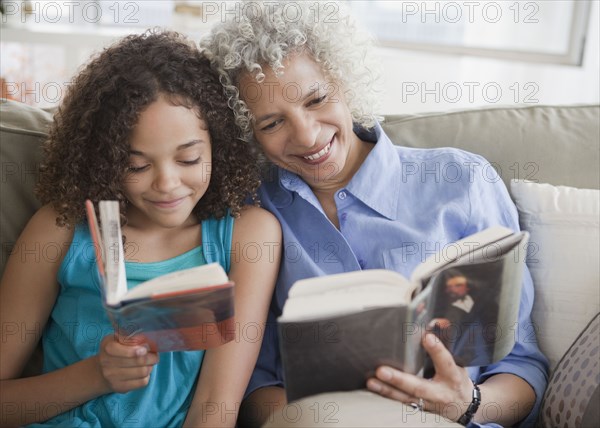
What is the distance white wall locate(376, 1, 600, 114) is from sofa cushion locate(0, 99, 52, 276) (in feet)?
5.66

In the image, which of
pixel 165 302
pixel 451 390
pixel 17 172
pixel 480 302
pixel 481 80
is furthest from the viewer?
pixel 481 80

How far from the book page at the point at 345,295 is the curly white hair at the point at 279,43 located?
55 cm

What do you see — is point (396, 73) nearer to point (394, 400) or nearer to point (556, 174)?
point (556, 174)

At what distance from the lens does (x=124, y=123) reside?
4.58 feet

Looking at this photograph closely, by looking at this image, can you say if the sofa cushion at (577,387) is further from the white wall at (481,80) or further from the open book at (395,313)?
the white wall at (481,80)

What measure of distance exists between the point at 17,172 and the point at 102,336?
43 centimetres

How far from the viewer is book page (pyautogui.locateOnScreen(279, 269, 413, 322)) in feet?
3.56

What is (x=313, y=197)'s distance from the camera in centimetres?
165

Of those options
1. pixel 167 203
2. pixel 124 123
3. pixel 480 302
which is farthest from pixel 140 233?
pixel 480 302

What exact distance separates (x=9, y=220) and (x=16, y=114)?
0.27 meters

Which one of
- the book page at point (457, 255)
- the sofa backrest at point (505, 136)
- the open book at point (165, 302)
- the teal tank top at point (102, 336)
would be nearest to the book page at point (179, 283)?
the open book at point (165, 302)

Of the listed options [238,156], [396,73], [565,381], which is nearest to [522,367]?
[565,381]

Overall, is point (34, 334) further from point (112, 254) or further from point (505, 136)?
point (505, 136)

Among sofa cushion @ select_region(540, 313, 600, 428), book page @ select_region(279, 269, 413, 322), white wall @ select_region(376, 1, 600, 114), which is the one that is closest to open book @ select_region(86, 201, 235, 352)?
book page @ select_region(279, 269, 413, 322)
